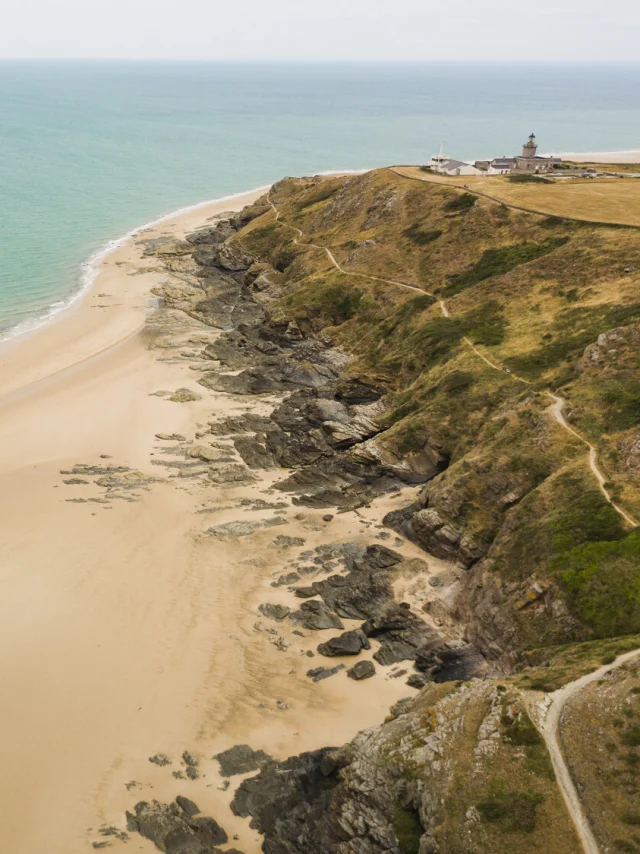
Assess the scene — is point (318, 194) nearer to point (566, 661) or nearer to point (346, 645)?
point (346, 645)

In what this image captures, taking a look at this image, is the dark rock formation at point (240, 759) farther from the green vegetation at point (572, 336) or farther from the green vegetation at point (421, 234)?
the green vegetation at point (421, 234)

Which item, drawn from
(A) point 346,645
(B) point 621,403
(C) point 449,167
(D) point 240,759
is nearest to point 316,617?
(A) point 346,645

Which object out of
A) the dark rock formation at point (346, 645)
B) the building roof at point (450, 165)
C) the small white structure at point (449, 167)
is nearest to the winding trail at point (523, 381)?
the dark rock formation at point (346, 645)

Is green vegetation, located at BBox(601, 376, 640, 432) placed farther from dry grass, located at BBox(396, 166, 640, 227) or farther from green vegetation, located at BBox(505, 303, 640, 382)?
dry grass, located at BBox(396, 166, 640, 227)

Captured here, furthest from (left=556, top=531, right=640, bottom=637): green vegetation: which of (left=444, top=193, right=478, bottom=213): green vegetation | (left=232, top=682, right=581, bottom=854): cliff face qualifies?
(left=444, top=193, right=478, bottom=213): green vegetation

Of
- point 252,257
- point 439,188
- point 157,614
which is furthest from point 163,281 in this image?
point 157,614

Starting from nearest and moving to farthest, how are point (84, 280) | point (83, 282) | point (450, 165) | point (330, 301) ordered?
point (330, 301), point (83, 282), point (84, 280), point (450, 165)

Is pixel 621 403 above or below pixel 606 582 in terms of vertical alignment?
above

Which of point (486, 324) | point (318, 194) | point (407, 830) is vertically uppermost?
point (318, 194)
